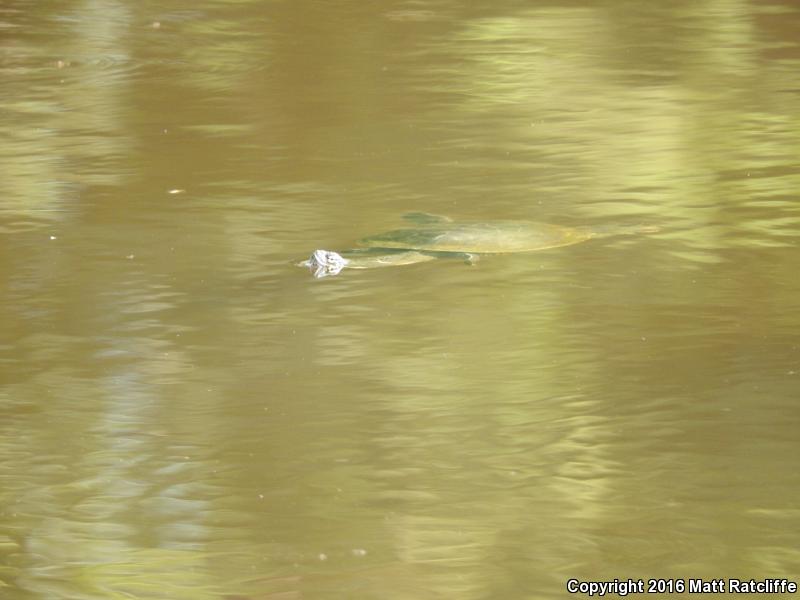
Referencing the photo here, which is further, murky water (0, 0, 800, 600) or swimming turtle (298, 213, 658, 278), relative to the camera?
swimming turtle (298, 213, 658, 278)

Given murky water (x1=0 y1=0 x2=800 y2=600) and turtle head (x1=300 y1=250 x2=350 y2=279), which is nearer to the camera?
A: murky water (x1=0 y1=0 x2=800 y2=600)

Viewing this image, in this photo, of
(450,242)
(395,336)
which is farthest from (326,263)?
(395,336)

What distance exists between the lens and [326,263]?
452 cm

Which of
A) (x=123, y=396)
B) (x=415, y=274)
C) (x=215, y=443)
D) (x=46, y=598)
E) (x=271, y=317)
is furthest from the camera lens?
(x=415, y=274)

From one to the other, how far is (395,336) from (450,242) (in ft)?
2.50

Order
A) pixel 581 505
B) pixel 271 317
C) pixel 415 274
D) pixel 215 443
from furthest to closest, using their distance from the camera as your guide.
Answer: pixel 415 274, pixel 271 317, pixel 215 443, pixel 581 505

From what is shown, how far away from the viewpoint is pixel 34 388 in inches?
148

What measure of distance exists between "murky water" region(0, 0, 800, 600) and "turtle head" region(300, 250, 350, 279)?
0.04 metres

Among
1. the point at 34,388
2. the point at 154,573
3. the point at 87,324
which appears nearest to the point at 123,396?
the point at 34,388

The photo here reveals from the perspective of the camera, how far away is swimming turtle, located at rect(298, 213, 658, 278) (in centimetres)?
455

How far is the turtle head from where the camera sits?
4.52 m

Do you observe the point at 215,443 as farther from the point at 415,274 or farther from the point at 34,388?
the point at 415,274

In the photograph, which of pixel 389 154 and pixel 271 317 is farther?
pixel 389 154

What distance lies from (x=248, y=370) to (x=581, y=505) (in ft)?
3.60
